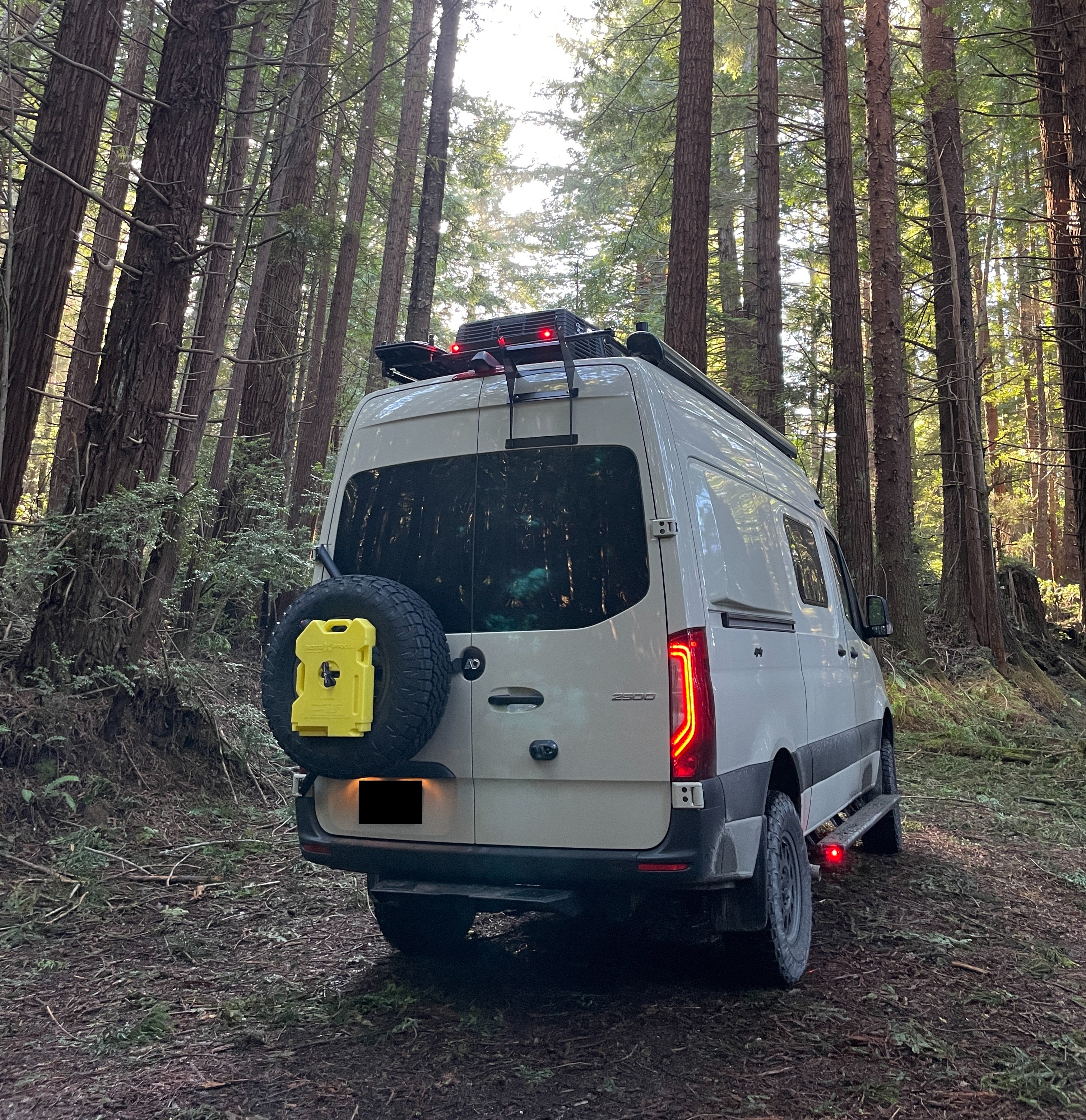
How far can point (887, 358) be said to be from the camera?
1403 cm

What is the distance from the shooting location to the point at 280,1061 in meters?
3.56

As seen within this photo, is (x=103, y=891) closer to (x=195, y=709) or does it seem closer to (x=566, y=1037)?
(x=195, y=709)

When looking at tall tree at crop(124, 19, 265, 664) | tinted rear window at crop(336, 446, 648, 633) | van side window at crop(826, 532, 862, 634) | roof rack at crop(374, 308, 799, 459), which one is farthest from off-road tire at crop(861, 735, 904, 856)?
tall tree at crop(124, 19, 265, 664)

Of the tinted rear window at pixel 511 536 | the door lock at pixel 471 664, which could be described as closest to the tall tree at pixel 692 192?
the tinted rear window at pixel 511 536

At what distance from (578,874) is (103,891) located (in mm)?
3192

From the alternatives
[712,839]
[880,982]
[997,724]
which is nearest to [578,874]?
[712,839]

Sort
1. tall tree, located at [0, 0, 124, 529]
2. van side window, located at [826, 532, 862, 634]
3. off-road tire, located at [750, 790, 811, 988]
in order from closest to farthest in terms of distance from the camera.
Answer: off-road tire, located at [750, 790, 811, 988], van side window, located at [826, 532, 862, 634], tall tree, located at [0, 0, 124, 529]

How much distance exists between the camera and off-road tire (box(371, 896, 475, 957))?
461 centimetres

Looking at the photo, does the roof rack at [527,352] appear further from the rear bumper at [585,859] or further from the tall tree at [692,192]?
the tall tree at [692,192]

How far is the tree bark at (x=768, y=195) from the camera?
14875 mm

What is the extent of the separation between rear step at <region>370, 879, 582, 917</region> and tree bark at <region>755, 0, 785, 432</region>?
11.8 metres

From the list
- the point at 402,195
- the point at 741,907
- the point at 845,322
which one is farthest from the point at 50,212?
the point at 845,322

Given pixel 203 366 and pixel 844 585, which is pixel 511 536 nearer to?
pixel 844 585

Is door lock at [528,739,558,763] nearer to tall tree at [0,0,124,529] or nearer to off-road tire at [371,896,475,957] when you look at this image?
off-road tire at [371,896,475,957]
